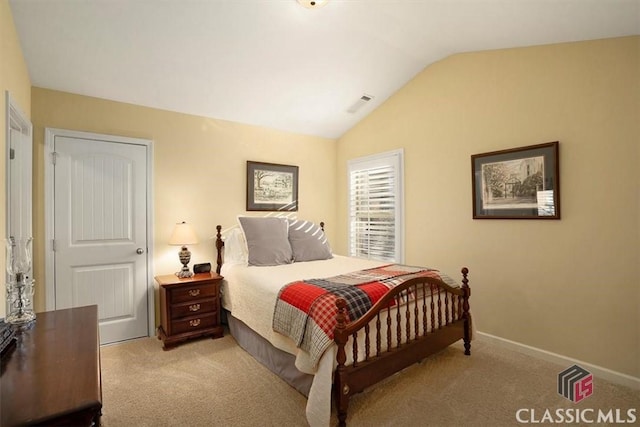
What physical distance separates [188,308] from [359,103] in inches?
117

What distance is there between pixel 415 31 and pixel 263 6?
1320 mm

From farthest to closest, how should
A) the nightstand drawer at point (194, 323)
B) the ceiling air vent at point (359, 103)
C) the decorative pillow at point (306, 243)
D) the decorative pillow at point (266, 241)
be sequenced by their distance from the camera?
the ceiling air vent at point (359, 103) < the decorative pillow at point (306, 243) < the decorative pillow at point (266, 241) < the nightstand drawer at point (194, 323)

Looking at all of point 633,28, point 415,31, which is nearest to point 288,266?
point 415,31

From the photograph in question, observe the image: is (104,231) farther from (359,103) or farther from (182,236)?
(359,103)

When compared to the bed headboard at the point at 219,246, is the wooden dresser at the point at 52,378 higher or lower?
lower

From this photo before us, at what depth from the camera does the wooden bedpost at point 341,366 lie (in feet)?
6.07

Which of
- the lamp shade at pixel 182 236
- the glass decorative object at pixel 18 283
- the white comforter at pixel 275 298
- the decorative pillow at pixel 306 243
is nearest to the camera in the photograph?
the glass decorative object at pixel 18 283

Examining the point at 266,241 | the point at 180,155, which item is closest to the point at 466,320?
the point at 266,241

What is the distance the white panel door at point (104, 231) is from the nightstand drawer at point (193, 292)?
50 cm

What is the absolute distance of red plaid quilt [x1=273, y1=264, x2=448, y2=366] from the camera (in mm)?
1916

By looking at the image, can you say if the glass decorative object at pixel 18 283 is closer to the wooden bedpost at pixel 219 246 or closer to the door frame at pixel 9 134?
the door frame at pixel 9 134

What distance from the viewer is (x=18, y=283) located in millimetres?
1577

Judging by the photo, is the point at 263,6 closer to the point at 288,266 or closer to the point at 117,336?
the point at 288,266

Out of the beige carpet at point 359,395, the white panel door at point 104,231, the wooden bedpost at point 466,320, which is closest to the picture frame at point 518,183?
the wooden bedpost at point 466,320
